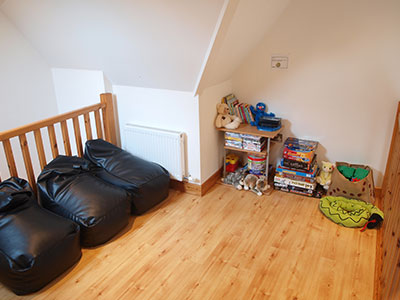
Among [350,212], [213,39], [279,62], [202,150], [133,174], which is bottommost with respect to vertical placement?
[350,212]

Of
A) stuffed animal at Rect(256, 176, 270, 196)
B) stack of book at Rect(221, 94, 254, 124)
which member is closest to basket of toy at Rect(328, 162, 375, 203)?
stuffed animal at Rect(256, 176, 270, 196)

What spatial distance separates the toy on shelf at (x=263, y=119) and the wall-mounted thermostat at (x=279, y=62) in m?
0.40

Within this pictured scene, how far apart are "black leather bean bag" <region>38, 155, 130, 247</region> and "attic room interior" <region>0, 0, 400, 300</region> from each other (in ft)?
0.04

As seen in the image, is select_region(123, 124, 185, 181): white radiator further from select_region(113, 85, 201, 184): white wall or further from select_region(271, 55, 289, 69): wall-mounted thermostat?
select_region(271, 55, 289, 69): wall-mounted thermostat

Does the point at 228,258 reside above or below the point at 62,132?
below

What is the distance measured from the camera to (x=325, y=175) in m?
3.02

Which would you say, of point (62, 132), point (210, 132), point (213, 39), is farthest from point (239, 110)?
point (62, 132)

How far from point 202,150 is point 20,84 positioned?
2.05m

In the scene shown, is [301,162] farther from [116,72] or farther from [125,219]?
[116,72]

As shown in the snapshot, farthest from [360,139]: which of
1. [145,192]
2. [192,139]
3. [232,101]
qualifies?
[145,192]

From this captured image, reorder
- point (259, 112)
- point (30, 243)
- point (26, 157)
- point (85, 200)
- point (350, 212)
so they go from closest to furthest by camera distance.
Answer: point (30, 243)
point (85, 200)
point (26, 157)
point (350, 212)
point (259, 112)

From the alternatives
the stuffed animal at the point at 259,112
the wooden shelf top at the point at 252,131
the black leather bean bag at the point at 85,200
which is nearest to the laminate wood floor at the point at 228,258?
the black leather bean bag at the point at 85,200

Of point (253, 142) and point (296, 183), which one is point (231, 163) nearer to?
point (253, 142)

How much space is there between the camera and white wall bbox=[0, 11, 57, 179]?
Answer: 309 centimetres
